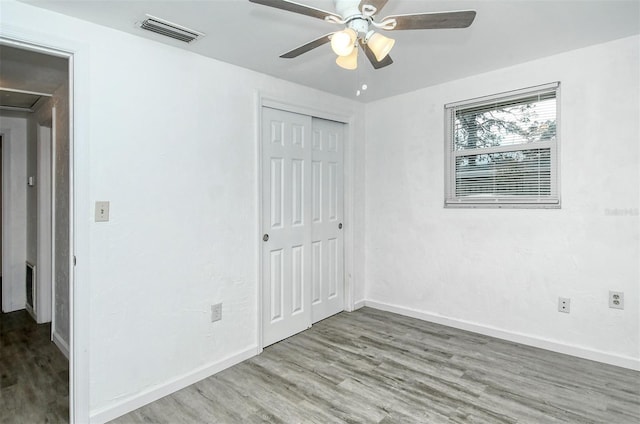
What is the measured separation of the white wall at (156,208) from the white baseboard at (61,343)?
118 centimetres

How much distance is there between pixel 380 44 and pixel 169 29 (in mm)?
1363

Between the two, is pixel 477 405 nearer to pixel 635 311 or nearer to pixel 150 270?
pixel 635 311

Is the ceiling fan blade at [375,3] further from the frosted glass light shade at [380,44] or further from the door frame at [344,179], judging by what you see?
the door frame at [344,179]

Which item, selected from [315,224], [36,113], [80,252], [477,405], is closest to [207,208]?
[80,252]

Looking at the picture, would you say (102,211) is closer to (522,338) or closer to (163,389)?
(163,389)

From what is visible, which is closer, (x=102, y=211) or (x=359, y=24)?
(x=359, y=24)

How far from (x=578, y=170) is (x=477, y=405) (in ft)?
6.28

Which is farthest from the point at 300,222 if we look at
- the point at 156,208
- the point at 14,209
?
the point at 14,209

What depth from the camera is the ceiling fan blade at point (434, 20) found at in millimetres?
1458

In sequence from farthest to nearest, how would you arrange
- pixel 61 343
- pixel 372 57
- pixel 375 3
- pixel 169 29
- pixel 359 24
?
pixel 61 343 < pixel 169 29 < pixel 372 57 < pixel 359 24 < pixel 375 3

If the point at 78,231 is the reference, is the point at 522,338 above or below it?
below

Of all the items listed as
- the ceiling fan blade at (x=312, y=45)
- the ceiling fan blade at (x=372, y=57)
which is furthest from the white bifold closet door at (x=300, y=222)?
the ceiling fan blade at (x=372, y=57)

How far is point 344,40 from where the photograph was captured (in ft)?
5.02

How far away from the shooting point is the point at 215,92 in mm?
2650
